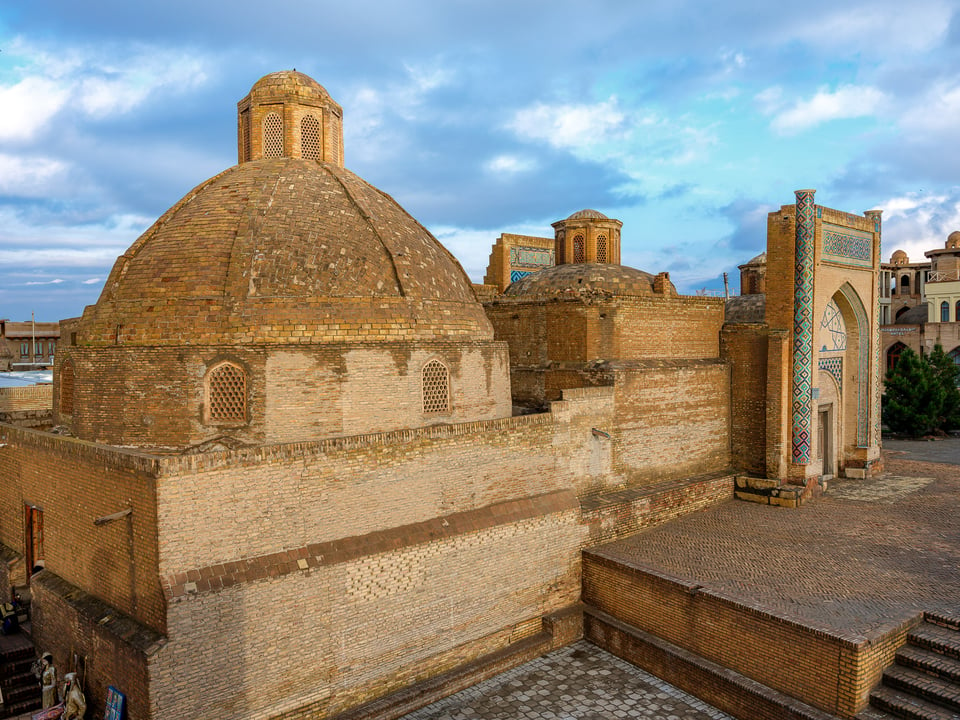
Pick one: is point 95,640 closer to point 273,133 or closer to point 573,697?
point 573,697

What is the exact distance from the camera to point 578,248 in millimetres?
16094

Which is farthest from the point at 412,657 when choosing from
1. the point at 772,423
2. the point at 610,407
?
the point at 772,423

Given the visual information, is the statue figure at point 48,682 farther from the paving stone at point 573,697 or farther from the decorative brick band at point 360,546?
the paving stone at point 573,697

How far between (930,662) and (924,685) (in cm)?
27

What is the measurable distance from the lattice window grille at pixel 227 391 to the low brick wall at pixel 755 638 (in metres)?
5.50

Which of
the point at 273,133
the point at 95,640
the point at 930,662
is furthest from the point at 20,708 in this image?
the point at 930,662

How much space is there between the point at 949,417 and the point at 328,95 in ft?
72.0

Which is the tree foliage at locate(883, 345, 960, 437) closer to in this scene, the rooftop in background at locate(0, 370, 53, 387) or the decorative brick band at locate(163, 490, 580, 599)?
the decorative brick band at locate(163, 490, 580, 599)

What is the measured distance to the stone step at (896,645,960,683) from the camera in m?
7.13

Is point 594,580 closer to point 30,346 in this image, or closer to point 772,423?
point 772,423

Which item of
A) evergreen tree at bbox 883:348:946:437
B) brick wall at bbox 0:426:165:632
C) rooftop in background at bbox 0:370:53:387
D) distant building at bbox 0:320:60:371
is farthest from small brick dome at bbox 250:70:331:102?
distant building at bbox 0:320:60:371

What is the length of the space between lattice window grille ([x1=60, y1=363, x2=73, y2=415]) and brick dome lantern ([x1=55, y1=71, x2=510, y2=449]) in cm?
4

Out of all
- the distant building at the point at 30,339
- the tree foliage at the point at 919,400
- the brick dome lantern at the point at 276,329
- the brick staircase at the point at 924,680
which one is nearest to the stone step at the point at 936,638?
the brick staircase at the point at 924,680

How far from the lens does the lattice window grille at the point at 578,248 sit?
16.0 metres
